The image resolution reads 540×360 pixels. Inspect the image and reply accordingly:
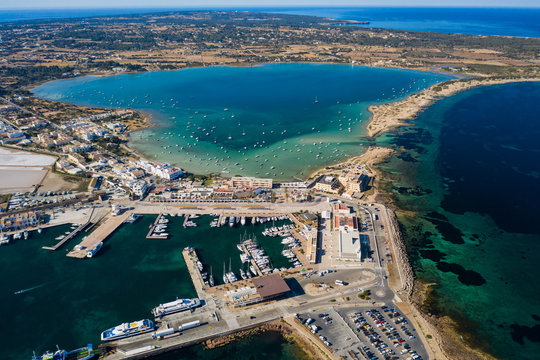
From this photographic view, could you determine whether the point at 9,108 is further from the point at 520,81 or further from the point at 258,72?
the point at 520,81

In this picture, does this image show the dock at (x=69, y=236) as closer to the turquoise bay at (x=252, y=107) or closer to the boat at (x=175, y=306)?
the boat at (x=175, y=306)

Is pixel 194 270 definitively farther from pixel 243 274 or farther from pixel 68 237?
pixel 68 237

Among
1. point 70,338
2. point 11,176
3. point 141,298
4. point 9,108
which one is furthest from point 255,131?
point 9,108

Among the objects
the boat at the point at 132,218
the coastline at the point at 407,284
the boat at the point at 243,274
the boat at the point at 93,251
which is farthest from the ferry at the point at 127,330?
the coastline at the point at 407,284

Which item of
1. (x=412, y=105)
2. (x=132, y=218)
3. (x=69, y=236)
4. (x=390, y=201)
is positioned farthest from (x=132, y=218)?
(x=412, y=105)

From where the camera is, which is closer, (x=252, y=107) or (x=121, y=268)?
(x=121, y=268)

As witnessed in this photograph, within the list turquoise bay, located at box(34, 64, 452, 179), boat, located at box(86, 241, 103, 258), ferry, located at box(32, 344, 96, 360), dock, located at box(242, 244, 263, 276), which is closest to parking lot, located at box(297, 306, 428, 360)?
dock, located at box(242, 244, 263, 276)
